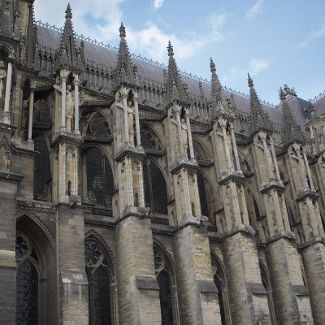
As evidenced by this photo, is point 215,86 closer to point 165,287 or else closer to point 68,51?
point 68,51

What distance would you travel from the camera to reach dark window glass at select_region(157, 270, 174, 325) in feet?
61.9

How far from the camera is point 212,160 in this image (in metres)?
23.9

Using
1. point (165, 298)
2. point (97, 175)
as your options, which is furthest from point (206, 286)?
point (97, 175)

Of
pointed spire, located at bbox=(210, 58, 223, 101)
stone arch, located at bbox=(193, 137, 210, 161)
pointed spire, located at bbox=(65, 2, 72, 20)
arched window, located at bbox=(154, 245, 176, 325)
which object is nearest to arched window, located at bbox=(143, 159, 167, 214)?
arched window, located at bbox=(154, 245, 176, 325)

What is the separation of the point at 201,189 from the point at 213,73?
582cm

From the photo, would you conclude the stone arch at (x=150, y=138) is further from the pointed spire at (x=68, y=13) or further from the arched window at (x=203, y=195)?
the pointed spire at (x=68, y=13)

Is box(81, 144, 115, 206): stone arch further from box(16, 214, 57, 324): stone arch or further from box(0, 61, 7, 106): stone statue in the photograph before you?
box(0, 61, 7, 106): stone statue

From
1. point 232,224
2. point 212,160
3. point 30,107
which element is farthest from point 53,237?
point 212,160

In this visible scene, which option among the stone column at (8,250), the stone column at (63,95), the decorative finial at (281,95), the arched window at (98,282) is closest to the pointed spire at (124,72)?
the stone column at (63,95)

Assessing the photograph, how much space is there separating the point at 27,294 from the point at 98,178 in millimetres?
6077

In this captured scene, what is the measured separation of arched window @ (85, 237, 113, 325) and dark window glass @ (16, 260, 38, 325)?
6.39 ft

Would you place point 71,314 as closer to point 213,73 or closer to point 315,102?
point 213,73

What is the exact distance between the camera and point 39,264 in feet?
54.3

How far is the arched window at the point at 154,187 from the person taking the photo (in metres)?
21.8
